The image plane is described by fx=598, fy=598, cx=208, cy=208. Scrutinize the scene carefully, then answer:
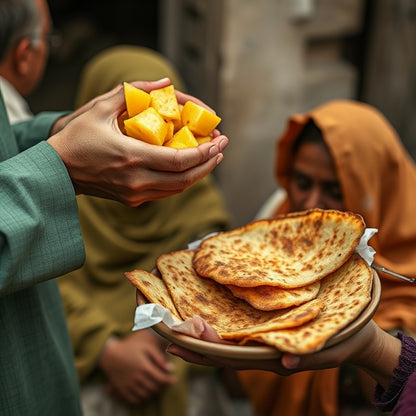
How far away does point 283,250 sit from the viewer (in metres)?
1.31

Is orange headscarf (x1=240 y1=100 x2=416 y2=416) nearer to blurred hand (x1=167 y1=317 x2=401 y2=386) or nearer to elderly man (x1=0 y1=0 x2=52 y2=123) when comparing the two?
blurred hand (x1=167 y1=317 x2=401 y2=386)

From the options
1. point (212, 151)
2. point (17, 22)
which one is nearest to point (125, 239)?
point (17, 22)

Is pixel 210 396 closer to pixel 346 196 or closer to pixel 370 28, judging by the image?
pixel 346 196

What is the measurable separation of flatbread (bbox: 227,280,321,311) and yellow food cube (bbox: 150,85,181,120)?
377 mm

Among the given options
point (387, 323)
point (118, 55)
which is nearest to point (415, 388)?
point (387, 323)

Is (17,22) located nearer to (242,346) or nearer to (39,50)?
(39,50)

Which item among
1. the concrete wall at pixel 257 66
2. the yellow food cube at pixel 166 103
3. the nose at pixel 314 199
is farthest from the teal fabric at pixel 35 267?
the concrete wall at pixel 257 66

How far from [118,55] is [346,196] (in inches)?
53.0

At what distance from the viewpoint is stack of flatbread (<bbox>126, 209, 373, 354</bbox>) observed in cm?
104

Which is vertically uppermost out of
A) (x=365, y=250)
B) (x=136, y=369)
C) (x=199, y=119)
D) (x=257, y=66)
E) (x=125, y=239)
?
(x=199, y=119)

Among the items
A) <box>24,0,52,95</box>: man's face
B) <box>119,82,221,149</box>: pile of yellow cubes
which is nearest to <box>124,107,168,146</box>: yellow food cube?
<box>119,82,221,149</box>: pile of yellow cubes

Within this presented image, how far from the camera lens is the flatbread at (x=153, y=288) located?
112cm

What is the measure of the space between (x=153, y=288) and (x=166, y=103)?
15.6 inches

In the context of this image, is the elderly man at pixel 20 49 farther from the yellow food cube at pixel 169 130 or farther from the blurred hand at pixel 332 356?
the blurred hand at pixel 332 356
